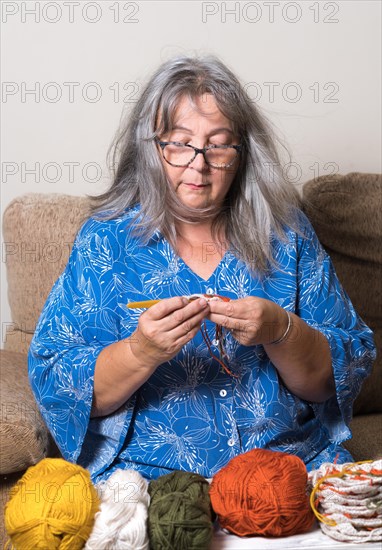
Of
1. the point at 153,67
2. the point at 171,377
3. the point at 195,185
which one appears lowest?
the point at 171,377

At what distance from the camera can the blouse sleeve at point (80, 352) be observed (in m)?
1.61

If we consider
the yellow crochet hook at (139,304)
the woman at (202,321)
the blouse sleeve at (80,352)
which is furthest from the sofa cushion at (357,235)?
the yellow crochet hook at (139,304)

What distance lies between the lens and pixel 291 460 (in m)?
1.37

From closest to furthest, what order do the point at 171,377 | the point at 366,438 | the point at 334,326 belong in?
the point at 171,377, the point at 334,326, the point at 366,438

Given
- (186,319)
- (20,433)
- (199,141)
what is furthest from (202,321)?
(20,433)

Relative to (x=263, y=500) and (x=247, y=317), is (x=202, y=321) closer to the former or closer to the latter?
(x=247, y=317)

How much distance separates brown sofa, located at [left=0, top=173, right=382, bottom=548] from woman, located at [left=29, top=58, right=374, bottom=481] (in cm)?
39

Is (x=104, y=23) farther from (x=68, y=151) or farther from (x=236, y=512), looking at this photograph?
(x=236, y=512)

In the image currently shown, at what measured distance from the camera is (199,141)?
1.64 metres

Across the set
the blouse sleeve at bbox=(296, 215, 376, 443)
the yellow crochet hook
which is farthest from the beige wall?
the yellow crochet hook

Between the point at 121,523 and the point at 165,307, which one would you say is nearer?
the point at 121,523

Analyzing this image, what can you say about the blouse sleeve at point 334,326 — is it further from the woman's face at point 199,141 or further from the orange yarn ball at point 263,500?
A: the orange yarn ball at point 263,500

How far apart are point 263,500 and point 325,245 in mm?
1076

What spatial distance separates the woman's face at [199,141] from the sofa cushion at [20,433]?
58cm
